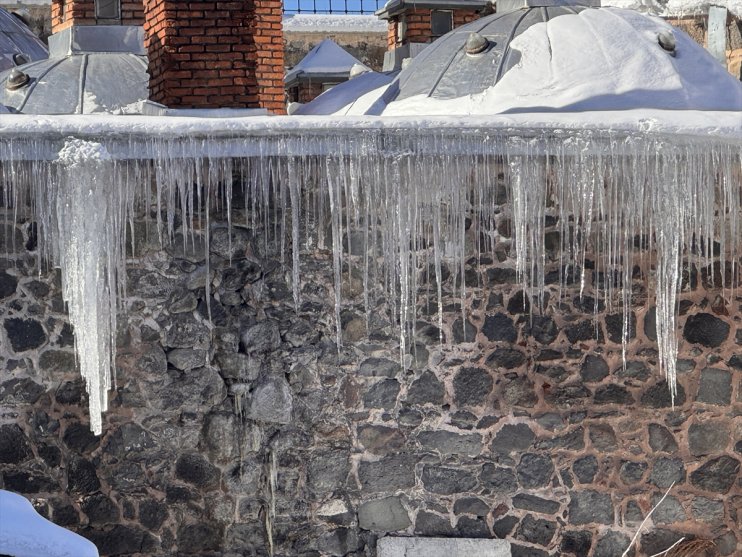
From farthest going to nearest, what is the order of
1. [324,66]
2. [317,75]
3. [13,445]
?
[324,66]
[317,75]
[13,445]

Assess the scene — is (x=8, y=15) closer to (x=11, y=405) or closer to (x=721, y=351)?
(x=11, y=405)

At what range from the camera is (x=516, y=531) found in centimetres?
719

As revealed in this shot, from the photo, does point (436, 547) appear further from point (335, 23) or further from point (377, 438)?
point (335, 23)

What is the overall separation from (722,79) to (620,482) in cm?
311

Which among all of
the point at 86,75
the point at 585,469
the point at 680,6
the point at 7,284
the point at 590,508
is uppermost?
the point at 86,75

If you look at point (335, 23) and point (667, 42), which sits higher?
point (667, 42)

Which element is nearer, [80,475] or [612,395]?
[80,475]

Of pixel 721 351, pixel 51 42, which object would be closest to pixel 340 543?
pixel 721 351

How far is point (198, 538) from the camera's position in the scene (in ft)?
23.1

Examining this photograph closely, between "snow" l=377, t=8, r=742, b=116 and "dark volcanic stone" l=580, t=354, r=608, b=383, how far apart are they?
1.70 m

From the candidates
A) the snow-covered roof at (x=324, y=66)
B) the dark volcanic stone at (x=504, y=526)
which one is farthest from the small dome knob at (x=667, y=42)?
the snow-covered roof at (x=324, y=66)

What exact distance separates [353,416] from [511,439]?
2.98 ft

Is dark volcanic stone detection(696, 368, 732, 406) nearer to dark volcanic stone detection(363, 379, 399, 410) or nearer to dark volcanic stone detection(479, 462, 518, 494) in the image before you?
dark volcanic stone detection(479, 462, 518, 494)

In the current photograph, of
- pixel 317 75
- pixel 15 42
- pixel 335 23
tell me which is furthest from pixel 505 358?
pixel 335 23
